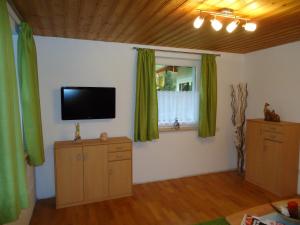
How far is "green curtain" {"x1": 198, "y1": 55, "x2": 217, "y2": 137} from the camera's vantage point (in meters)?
4.01

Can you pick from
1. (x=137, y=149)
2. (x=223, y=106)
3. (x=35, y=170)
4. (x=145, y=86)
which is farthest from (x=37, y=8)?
(x=223, y=106)

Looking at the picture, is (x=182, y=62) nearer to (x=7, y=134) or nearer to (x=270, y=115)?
(x=270, y=115)

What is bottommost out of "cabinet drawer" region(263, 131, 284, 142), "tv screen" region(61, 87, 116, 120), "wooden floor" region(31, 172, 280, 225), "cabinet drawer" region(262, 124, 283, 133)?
"wooden floor" region(31, 172, 280, 225)

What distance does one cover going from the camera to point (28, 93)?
93.3 inches

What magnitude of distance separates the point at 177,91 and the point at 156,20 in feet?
5.86

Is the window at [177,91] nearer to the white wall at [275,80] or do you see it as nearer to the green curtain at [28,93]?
the white wall at [275,80]

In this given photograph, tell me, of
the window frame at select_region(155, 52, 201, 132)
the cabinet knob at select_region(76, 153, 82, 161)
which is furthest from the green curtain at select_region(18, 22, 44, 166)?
the window frame at select_region(155, 52, 201, 132)

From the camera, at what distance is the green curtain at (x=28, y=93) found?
2342mm

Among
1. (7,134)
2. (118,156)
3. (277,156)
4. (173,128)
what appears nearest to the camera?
(7,134)

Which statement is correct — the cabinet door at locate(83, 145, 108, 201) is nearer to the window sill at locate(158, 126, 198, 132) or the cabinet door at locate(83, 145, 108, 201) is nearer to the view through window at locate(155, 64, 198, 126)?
the window sill at locate(158, 126, 198, 132)

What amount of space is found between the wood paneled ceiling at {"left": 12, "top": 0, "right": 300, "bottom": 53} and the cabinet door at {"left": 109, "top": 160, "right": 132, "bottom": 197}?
192 cm

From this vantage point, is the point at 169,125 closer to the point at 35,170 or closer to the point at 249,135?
the point at 249,135

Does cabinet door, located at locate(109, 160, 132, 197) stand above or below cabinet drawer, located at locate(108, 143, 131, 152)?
below

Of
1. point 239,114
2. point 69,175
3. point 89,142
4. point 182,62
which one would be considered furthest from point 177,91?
point 69,175
